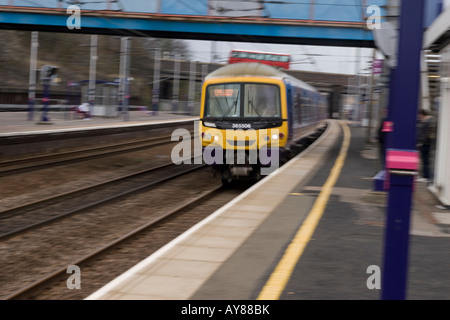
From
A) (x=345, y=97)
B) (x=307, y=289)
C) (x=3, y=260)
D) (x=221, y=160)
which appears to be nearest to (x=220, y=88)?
(x=221, y=160)

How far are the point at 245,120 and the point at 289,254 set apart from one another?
8.69m

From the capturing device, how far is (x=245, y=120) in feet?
49.4

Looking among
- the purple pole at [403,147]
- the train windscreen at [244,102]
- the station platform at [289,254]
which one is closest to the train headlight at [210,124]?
the train windscreen at [244,102]

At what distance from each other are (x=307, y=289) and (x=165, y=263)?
1668 mm

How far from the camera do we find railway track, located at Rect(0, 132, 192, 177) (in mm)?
17202

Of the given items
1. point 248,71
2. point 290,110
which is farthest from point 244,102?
point 290,110

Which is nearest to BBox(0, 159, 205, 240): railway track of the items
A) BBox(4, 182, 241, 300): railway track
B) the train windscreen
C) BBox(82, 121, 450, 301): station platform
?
BBox(4, 182, 241, 300): railway track

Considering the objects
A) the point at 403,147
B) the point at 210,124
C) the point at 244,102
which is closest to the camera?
the point at 403,147

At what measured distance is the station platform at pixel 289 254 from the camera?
529cm

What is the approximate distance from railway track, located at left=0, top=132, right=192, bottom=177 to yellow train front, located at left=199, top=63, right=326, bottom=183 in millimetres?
5559

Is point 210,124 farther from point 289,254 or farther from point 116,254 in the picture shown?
point 289,254

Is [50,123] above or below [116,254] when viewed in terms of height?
above

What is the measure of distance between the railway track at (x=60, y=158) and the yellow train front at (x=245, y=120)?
5.56m
